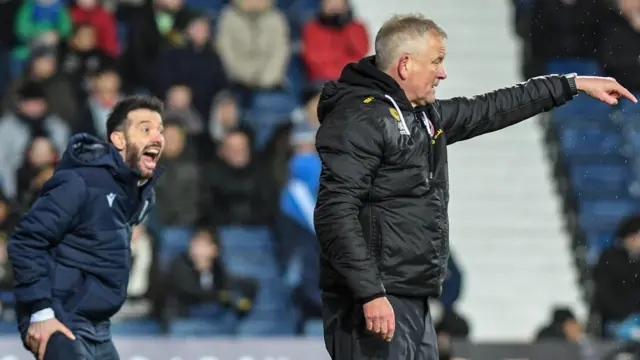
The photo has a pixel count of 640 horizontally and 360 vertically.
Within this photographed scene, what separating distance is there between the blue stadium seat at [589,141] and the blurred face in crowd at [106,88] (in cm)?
442

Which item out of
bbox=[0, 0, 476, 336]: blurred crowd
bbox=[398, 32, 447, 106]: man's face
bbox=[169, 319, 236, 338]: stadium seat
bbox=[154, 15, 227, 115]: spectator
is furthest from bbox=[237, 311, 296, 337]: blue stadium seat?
bbox=[398, 32, 447, 106]: man's face

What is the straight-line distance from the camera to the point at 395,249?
17.5 feet

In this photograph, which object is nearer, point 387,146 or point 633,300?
point 387,146

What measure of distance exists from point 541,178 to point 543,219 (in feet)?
1.68

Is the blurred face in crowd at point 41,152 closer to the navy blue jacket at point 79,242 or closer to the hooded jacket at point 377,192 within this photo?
the navy blue jacket at point 79,242

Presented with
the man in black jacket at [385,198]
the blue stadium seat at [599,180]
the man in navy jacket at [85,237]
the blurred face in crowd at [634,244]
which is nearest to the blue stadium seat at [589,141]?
the blue stadium seat at [599,180]

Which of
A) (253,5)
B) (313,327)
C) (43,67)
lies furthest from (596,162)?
(43,67)

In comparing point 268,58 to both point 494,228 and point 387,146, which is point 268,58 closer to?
point 494,228

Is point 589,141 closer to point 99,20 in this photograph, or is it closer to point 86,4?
point 99,20

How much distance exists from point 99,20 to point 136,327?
3.70 metres

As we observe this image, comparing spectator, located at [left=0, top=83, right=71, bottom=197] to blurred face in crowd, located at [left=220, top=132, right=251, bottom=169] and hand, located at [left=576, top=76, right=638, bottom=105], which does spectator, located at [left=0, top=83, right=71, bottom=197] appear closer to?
blurred face in crowd, located at [left=220, top=132, right=251, bottom=169]

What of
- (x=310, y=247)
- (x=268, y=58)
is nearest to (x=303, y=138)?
(x=310, y=247)

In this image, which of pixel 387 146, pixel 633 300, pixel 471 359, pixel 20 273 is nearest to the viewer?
pixel 387 146

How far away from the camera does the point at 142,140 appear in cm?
624
